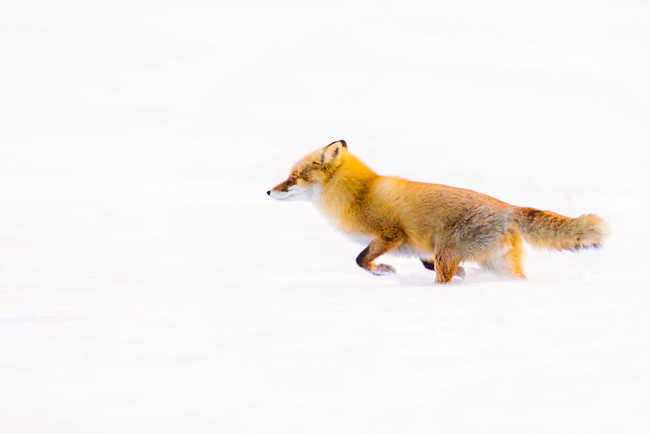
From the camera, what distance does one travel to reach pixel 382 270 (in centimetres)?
596

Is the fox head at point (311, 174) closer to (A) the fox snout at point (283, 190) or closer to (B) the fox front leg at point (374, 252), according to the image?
(A) the fox snout at point (283, 190)

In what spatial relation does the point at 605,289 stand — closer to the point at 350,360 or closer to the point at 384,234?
the point at 384,234

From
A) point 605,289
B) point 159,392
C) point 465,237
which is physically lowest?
point 159,392

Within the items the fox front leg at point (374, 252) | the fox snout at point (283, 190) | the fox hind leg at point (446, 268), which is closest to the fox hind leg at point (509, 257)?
the fox hind leg at point (446, 268)

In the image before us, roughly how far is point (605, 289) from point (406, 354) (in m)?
2.39

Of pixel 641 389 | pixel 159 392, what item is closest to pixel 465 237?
pixel 641 389

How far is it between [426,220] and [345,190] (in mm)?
880

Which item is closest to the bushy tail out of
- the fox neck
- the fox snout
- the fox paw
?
the fox paw

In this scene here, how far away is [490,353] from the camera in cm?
287

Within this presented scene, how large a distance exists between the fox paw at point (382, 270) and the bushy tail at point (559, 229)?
1199mm

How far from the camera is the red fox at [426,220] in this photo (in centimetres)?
550

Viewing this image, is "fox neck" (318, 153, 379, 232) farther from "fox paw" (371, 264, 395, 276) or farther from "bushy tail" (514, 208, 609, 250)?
"bushy tail" (514, 208, 609, 250)

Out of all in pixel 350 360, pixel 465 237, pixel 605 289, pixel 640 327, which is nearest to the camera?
pixel 350 360

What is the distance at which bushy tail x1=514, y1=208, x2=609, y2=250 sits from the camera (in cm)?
531
